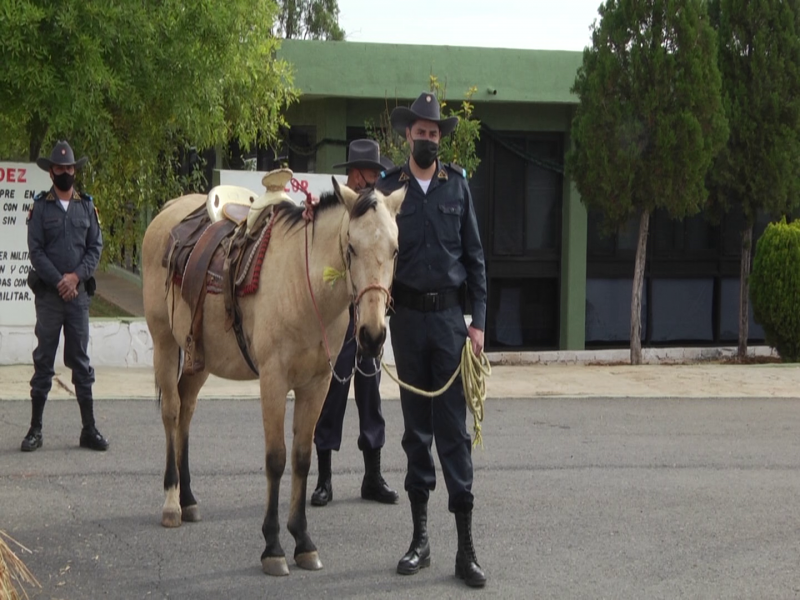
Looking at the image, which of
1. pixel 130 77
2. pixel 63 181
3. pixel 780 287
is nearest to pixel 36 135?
pixel 130 77

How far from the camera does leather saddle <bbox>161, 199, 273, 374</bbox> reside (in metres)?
6.65

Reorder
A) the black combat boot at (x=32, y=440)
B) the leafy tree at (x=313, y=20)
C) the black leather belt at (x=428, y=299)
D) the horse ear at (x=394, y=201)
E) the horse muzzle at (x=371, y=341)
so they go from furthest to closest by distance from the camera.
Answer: the leafy tree at (x=313, y=20) → the black combat boot at (x=32, y=440) → the black leather belt at (x=428, y=299) → the horse ear at (x=394, y=201) → the horse muzzle at (x=371, y=341)

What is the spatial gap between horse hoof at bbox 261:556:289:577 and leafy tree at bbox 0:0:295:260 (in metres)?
7.14

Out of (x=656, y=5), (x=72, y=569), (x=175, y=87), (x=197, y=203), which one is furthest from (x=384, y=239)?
(x=656, y=5)

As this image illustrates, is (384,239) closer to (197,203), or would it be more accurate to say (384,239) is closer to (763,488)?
(197,203)

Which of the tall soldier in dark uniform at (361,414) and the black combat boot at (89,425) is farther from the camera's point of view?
the black combat boot at (89,425)

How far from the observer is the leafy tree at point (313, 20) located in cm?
4597

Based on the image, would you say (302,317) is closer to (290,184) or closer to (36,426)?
(36,426)

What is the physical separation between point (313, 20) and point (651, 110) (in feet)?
109

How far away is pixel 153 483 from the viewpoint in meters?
8.06

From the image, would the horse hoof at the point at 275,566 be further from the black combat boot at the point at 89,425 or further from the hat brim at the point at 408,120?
the black combat boot at the point at 89,425

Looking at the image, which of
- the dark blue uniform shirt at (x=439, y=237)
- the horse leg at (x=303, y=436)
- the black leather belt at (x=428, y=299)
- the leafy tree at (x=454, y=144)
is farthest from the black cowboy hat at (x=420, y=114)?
the leafy tree at (x=454, y=144)

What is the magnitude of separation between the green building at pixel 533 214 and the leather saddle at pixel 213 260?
390 inches

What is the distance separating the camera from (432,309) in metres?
6.11
